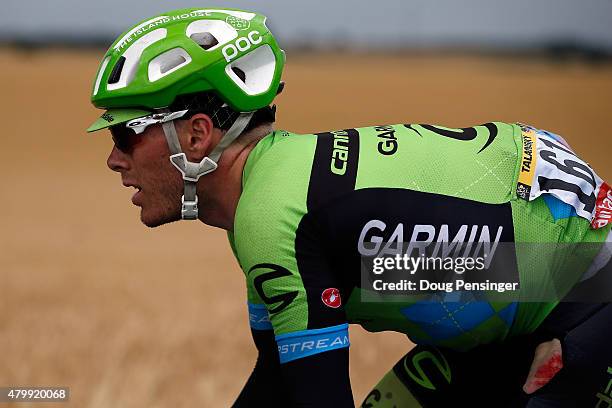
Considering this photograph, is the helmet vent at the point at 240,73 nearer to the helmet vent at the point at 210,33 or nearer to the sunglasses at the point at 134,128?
the helmet vent at the point at 210,33

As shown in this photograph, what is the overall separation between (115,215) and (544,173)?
46.4 ft

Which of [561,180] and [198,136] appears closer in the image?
[561,180]

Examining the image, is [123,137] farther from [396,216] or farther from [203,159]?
[396,216]

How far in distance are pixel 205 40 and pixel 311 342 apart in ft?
3.40

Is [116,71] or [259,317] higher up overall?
[116,71]

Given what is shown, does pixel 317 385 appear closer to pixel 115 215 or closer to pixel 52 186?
pixel 115 215

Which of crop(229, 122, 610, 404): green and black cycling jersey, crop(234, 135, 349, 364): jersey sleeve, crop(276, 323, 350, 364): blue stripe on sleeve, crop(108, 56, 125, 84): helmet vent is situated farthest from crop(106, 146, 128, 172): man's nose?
crop(276, 323, 350, 364): blue stripe on sleeve

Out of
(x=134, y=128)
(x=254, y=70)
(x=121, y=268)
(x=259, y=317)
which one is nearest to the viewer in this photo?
(x=134, y=128)

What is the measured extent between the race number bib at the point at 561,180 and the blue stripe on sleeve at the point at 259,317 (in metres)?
0.94

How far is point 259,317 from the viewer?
333 cm

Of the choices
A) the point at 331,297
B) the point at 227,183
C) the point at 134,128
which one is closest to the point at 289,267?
the point at 331,297

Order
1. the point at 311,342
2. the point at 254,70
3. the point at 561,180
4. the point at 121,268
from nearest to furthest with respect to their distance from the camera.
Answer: the point at 311,342
the point at 561,180
the point at 254,70
the point at 121,268

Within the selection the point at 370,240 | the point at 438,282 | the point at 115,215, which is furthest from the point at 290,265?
the point at 115,215

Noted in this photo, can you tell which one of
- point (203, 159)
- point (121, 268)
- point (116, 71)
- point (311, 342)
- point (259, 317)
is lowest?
point (121, 268)
